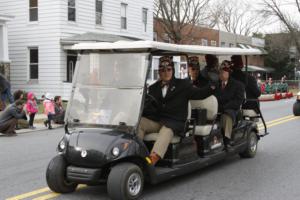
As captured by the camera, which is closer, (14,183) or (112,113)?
(112,113)

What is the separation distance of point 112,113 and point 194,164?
62.0 inches

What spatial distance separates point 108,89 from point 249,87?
393 centimetres

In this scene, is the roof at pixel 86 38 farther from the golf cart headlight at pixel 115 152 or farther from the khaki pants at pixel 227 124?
the golf cart headlight at pixel 115 152

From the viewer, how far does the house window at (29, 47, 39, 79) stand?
25.8 metres

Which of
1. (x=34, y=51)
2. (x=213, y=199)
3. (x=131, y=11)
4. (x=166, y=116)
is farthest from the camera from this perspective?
(x=131, y=11)

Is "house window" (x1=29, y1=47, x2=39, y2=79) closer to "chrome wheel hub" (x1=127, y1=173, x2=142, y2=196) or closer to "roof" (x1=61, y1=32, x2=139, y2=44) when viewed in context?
"roof" (x1=61, y1=32, x2=139, y2=44)

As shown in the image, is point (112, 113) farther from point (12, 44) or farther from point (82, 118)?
point (12, 44)

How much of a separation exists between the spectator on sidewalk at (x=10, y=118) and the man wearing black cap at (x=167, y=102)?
7496 millimetres

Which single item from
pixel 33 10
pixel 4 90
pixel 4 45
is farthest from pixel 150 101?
pixel 33 10

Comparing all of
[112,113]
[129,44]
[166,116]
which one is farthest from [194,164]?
[129,44]

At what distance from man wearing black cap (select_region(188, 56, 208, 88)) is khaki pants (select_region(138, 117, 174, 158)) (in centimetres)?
158

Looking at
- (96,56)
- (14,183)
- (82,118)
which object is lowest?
(14,183)

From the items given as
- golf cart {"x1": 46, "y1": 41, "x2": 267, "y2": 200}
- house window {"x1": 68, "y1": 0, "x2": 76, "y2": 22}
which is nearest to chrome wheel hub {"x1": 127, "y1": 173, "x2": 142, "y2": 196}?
golf cart {"x1": 46, "y1": 41, "x2": 267, "y2": 200}

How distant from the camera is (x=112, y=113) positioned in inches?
246
